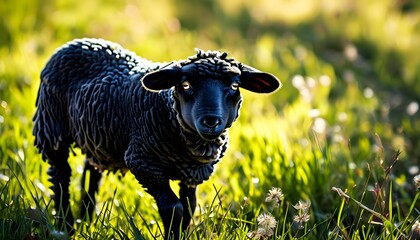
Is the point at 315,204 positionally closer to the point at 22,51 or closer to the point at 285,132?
the point at 285,132

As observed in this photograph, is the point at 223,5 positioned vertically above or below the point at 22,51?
above

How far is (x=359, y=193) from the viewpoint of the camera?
16.1ft

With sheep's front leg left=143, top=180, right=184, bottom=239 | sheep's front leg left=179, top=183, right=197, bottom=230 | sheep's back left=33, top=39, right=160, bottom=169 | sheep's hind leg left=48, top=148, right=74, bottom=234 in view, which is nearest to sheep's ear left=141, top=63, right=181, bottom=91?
sheep's back left=33, top=39, right=160, bottom=169

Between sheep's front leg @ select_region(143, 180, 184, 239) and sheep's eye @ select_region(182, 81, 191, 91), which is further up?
sheep's eye @ select_region(182, 81, 191, 91)

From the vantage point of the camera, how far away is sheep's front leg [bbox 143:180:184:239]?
148 inches

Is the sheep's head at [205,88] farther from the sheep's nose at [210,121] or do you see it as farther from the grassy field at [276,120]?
the grassy field at [276,120]

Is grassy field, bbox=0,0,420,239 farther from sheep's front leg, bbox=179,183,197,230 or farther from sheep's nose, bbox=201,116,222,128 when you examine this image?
sheep's nose, bbox=201,116,222,128

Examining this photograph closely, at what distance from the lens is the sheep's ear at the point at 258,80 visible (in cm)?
359

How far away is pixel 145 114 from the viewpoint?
149 inches

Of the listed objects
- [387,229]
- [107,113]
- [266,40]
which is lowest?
[387,229]

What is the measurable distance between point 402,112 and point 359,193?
11.0 feet

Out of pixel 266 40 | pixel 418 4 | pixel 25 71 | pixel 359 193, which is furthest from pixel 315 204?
pixel 418 4

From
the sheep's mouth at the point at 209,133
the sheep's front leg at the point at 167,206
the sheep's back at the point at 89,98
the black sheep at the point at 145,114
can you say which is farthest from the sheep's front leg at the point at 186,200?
the sheep's mouth at the point at 209,133

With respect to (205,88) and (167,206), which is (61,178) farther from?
(205,88)
